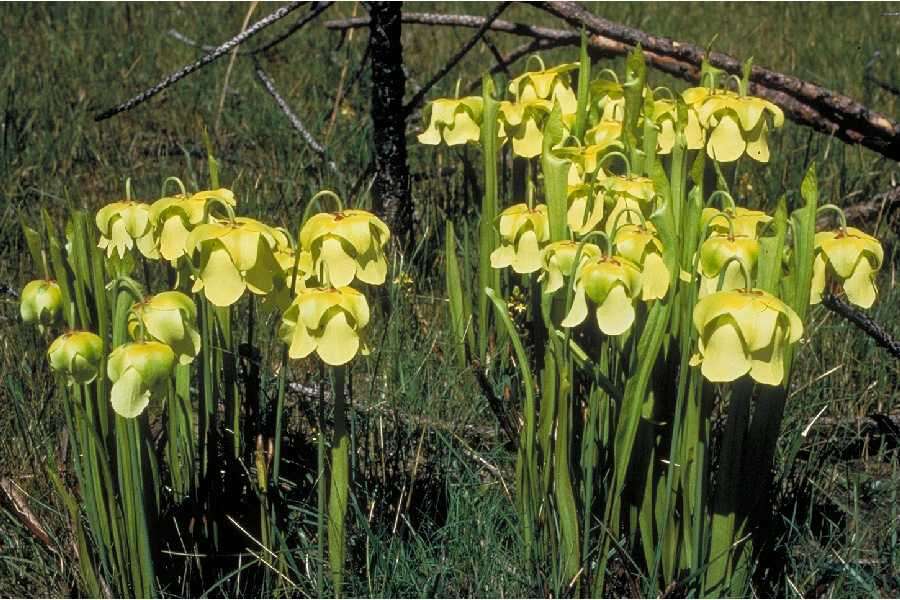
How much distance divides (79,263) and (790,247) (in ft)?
3.39

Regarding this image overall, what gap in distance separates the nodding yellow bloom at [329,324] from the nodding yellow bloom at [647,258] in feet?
1.30

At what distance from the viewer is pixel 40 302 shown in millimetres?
1572

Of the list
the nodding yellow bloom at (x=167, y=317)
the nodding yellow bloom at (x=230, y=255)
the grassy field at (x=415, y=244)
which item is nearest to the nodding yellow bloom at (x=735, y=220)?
the grassy field at (x=415, y=244)

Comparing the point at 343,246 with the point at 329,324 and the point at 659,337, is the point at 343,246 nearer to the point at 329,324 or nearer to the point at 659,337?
the point at 329,324

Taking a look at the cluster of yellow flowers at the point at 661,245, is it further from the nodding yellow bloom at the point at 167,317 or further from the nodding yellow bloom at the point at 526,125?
the nodding yellow bloom at the point at 167,317

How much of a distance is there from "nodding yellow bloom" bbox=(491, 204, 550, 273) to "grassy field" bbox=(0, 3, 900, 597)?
0.40m

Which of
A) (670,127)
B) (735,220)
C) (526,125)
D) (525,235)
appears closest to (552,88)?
(526,125)

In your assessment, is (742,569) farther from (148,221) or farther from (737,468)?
(148,221)

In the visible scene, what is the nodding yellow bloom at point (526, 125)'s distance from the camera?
7.32ft

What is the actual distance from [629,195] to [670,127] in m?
0.38

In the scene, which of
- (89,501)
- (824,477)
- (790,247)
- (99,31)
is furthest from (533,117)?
(99,31)

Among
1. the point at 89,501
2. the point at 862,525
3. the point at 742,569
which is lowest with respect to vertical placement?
the point at 862,525

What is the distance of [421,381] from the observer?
241cm

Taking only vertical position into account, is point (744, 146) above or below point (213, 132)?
above
